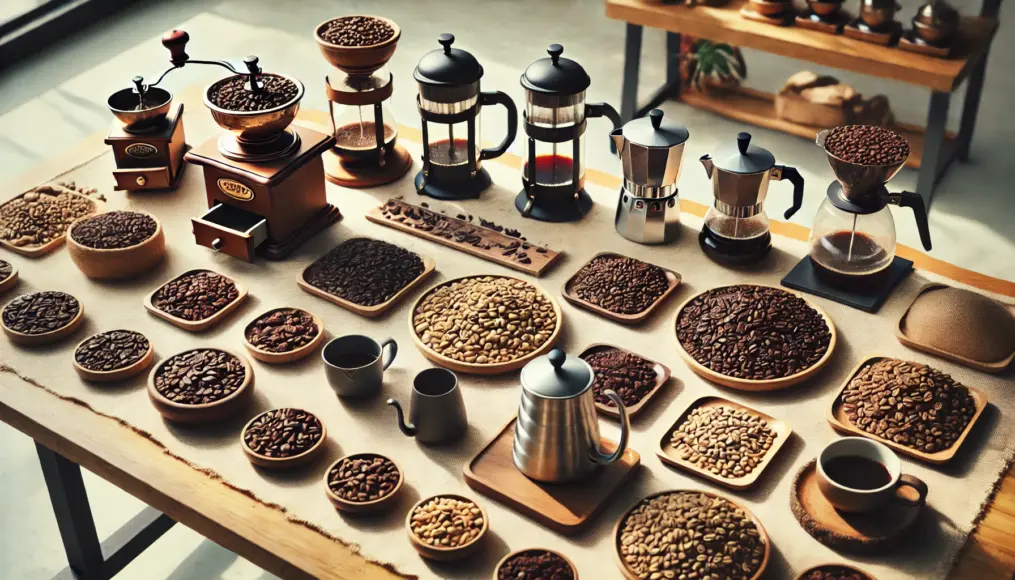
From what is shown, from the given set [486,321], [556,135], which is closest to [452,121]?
[556,135]

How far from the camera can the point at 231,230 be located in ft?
9.70

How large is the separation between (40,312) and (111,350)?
0.28 m

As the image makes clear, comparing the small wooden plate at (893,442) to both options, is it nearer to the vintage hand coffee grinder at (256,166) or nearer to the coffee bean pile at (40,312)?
the vintage hand coffee grinder at (256,166)

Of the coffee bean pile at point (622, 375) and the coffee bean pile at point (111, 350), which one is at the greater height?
the coffee bean pile at point (622, 375)

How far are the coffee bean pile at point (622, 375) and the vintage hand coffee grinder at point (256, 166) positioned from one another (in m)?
1.00

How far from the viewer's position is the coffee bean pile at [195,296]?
2.79m

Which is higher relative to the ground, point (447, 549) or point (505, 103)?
point (505, 103)

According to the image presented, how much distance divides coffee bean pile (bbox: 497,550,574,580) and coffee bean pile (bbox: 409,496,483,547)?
0.09 metres

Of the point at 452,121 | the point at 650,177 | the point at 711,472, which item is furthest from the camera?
the point at 452,121

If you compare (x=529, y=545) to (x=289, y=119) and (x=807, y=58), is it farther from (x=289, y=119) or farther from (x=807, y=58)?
(x=807, y=58)

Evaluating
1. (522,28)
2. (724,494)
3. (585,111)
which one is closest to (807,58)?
(585,111)

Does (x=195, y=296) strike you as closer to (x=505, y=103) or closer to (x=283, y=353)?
(x=283, y=353)

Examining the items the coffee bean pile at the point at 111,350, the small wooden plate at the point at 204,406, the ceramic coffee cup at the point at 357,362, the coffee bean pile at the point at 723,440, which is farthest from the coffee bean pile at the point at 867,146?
the coffee bean pile at the point at 111,350

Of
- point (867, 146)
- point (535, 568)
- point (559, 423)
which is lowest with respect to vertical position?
point (535, 568)
